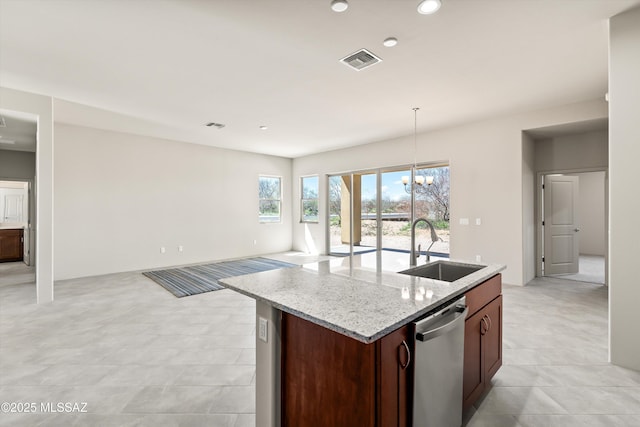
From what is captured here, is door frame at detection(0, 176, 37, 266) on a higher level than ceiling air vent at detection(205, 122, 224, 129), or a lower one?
lower

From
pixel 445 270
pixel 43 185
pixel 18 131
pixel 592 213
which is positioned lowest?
pixel 445 270

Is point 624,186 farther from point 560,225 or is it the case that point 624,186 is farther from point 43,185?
point 43,185

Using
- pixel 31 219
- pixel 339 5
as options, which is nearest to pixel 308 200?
pixel 339 5

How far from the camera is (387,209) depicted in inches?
263

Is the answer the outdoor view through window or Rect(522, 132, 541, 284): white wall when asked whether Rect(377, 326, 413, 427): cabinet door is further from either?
Rect(522, 132, 541, 284): white wall

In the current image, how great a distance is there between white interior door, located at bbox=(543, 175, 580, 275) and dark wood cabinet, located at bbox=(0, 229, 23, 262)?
12017 millimetres

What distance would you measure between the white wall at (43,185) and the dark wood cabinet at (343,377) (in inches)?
169

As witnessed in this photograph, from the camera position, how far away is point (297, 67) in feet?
10.4

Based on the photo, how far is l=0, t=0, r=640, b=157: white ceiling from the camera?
2289 millimetres

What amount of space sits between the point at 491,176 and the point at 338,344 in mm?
4940

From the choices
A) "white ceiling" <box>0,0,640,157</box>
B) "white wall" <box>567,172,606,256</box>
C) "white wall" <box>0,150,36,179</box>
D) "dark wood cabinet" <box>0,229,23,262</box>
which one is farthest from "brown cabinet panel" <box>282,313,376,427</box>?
"dark wood cabinet" <box>0,229,23,262</box>

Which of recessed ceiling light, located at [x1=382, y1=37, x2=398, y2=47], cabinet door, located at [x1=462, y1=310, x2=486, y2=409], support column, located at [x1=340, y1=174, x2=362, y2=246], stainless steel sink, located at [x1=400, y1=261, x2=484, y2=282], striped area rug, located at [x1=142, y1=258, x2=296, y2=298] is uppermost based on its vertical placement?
recessed ceiling light, located at [x1=382, y1=37, x2=398, y2=47]

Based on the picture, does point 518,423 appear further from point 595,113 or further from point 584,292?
point 595,113

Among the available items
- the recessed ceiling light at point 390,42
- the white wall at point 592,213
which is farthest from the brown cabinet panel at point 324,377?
the white wall at point 592,213
